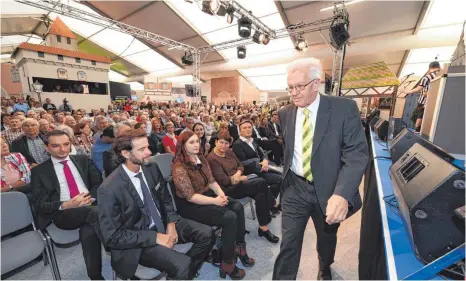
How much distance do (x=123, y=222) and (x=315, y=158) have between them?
154 centimetres

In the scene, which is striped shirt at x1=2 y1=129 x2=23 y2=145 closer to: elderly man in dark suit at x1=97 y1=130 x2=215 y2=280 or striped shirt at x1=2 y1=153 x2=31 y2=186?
striped shirt at x1=2 y1=153 x2=31 y2=186

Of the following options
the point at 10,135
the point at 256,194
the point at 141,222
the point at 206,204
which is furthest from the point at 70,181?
the point at 10,135

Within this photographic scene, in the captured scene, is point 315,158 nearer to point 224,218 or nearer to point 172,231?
point 224,218

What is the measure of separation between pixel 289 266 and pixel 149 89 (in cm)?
1737

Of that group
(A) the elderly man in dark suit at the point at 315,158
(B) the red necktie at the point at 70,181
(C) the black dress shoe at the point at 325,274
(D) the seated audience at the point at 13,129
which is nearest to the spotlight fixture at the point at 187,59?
(D) the seated audience at the point at 13,129

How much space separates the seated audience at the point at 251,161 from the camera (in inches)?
137

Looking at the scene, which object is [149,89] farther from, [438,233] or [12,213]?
[438,233]

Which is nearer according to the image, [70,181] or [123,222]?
[123,222]

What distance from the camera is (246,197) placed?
291 centimetres

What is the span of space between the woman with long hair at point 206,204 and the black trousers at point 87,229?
2.56 ft

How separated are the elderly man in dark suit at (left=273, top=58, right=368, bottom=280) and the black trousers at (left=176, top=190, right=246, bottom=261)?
1.99ft

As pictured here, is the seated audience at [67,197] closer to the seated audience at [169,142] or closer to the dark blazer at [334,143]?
the dark blazer at [334,143]

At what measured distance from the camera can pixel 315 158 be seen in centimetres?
152

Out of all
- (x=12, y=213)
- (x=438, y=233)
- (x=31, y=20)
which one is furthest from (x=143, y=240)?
(x=31, y=20)
